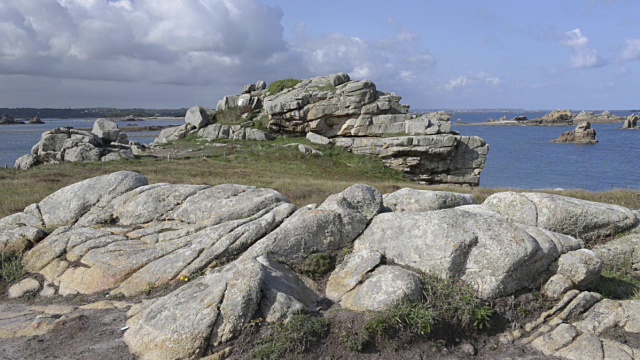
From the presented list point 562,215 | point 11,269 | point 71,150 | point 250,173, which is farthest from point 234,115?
point 562,215

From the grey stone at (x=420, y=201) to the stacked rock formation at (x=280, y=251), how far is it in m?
0.04

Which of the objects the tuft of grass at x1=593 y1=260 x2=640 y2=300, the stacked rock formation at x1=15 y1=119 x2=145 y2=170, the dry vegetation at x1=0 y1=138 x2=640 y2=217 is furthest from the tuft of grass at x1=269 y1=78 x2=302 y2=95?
the tuft of grass at x1=593 y1=260 x2=640 y2=300

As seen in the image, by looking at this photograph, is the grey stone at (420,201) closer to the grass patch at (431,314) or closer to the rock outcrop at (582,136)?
the grass patch at (431,314)

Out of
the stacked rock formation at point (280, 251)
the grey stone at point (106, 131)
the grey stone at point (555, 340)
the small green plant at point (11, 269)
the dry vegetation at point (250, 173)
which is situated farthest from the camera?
the grey stone at point (106, 131)

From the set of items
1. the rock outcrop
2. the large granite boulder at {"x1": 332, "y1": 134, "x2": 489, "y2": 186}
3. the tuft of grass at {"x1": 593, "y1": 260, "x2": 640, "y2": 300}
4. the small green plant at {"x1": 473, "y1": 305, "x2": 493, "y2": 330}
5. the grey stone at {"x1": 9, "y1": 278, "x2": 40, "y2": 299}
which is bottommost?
the rock outcrop

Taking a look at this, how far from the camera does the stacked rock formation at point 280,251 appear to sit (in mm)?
9883

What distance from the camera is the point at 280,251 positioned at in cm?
1226

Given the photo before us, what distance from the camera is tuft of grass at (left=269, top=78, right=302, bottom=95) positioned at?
6321 cm

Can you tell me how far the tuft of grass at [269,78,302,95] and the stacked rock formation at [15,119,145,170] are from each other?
20068 millimetres

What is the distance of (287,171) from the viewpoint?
42031 millimetres

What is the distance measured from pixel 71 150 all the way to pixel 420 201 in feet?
134

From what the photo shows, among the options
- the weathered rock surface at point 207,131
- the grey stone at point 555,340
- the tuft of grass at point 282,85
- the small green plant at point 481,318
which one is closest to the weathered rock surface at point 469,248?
the small green plant at point 481,318

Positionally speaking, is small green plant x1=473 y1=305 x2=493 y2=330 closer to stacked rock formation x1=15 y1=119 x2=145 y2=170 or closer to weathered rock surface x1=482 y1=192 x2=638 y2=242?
weathered rock surface x1=482 y1=192 x2=638 y2=242

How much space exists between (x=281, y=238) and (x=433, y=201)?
16.2ft
